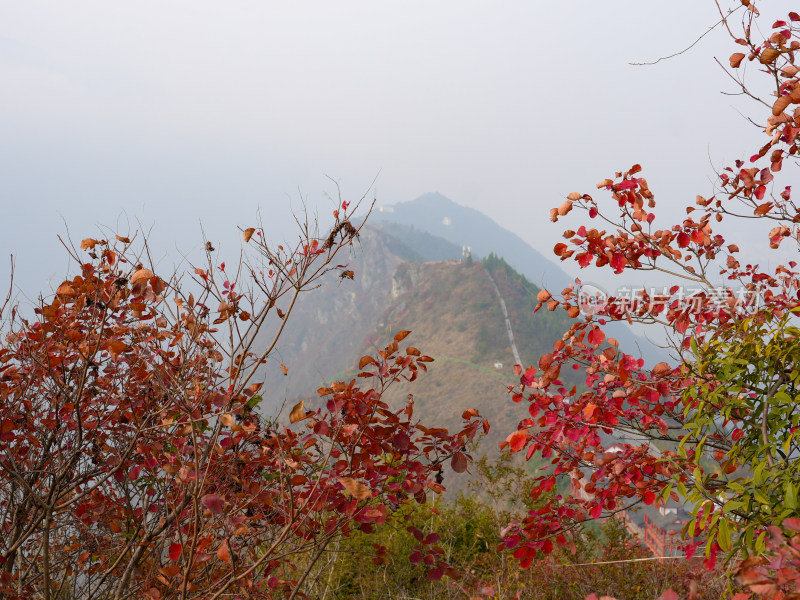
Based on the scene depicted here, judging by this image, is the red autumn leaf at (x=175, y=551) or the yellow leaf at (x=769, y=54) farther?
the red autumn leaf at (x=175, y=551)

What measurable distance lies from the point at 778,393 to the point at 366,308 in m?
100

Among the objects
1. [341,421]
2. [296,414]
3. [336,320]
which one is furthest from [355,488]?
[336,320]

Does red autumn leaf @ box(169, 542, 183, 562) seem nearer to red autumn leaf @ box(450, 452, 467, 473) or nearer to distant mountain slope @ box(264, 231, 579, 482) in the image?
red autumn leaf @ box(450, 452, 467, 473)

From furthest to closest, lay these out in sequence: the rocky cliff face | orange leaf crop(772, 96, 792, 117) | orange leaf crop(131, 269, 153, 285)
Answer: the rocky cliff face → orange leaf crop(772, 96, 792, 117) → orange leaf crop(131, 269, 153, 285)

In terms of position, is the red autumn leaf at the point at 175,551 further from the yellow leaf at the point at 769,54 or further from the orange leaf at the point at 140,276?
the yellow leaf at the point at 769,54

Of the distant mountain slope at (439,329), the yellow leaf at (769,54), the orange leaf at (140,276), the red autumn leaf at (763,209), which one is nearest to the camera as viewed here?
the orange leaf at (140,276)

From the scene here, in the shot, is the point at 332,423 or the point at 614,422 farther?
the point at 614,422

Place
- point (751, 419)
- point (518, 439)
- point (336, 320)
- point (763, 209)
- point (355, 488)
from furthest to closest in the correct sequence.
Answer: point (336, 320), point (763, 209), point (518, 439), point (751, 419), point (355, 488)

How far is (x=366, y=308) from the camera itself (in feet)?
334

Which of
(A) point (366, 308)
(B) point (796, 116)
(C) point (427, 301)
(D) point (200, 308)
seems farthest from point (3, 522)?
(A) point (366, 308)

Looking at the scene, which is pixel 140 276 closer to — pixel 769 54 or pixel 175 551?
pixel 175 551

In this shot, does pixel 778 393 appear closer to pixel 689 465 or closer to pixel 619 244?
pixel 689 465

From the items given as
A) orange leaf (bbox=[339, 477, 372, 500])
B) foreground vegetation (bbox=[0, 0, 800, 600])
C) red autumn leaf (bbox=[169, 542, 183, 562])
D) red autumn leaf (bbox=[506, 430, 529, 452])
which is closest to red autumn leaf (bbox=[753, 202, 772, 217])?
foreground vegetation (bbox=[0, 0, 800, 600])
